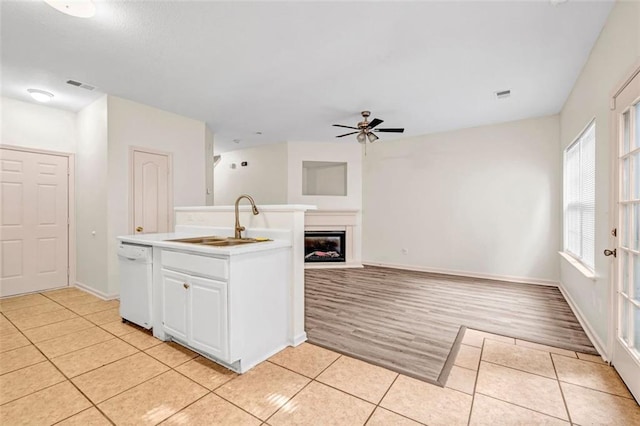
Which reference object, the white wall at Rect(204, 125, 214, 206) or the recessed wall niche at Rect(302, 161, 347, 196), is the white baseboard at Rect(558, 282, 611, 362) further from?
the white wall at Rect(204, 125, 214, 206)

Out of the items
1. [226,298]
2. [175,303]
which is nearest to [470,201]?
[226,298]

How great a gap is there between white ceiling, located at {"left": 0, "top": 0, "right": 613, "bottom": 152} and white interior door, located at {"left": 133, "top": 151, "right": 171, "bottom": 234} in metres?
0.82

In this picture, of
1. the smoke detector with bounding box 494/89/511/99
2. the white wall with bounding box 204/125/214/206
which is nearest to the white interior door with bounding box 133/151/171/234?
the white wall with bounding box 204/125/214/206

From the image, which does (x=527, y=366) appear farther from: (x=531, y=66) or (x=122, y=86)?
(x=122, y=86)

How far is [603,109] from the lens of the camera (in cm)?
241

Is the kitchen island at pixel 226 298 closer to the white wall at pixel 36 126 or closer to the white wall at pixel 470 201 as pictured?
the white wall at pixel 36 126

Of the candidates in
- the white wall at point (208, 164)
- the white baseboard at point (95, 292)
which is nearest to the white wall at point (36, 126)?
the white wall at point (208, 164)

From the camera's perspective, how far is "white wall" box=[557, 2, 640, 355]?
6.43ft

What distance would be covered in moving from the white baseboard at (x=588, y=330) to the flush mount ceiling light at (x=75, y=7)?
4.74 meters

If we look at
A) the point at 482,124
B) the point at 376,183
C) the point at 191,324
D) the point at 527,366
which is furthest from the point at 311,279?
the point at 482,124

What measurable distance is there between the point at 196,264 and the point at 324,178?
4.74m

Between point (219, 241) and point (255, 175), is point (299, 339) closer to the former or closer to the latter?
point (219, 241)

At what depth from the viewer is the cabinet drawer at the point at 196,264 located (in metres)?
2.01

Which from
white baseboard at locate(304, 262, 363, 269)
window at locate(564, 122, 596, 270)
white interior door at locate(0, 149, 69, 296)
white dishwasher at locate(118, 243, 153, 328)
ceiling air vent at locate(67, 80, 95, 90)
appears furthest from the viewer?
white baseboard at locate(304, 262, 363, 269)
